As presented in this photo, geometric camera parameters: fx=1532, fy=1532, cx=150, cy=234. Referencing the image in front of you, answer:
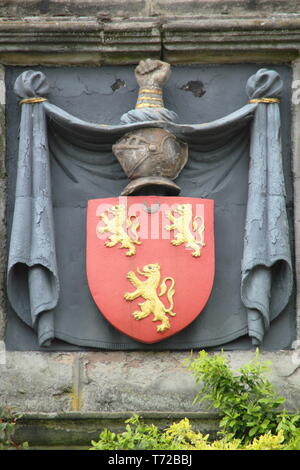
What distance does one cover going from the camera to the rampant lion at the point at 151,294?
659 cm

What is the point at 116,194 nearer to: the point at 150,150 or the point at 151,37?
the point at 150,150

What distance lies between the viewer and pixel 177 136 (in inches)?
269

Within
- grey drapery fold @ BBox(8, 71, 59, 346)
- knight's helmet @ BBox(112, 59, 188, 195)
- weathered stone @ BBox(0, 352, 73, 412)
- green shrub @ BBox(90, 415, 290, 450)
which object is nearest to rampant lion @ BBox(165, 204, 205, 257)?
knight's helmet @ BBox(112, 59, 188, 195)

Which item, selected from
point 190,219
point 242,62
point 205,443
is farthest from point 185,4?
point 205,443

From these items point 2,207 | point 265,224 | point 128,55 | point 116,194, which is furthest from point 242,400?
point 128,55

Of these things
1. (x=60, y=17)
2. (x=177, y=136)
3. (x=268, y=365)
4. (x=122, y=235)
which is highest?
(x=60, y=17)

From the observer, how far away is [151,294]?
6609 millimetres

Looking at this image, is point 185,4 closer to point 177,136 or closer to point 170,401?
point 177,136

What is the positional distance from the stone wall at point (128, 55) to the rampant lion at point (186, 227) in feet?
1.47

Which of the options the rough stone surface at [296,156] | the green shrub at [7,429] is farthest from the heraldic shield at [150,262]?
the green shrub at [7,429]

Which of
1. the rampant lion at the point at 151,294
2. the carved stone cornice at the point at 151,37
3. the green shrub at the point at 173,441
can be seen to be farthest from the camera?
the carved stone cornice at the point at 151,37

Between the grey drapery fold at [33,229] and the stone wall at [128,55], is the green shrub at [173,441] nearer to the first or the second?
the stone wall at [128,55]

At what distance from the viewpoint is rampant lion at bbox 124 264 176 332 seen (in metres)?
6.59

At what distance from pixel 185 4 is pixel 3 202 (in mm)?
1237
